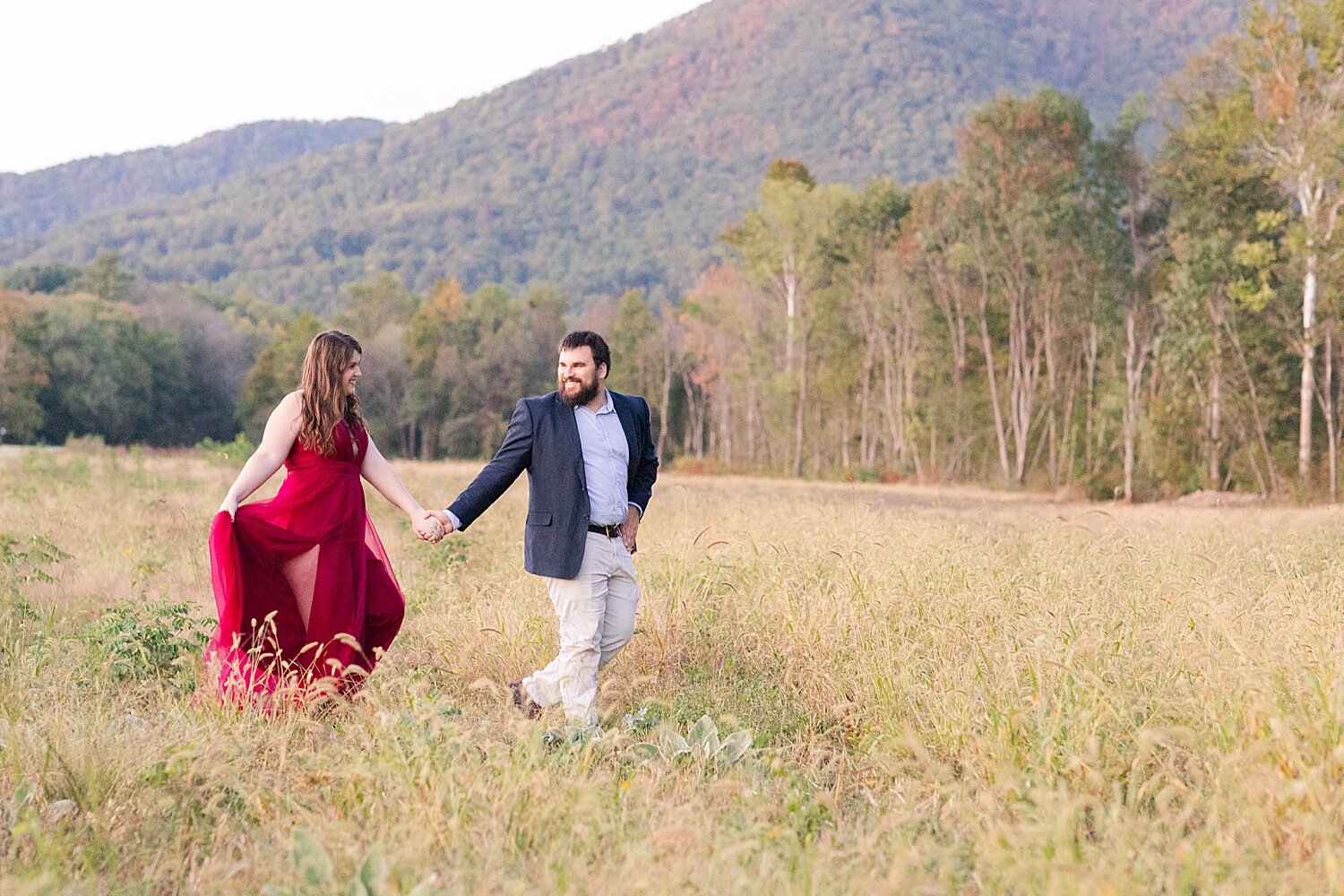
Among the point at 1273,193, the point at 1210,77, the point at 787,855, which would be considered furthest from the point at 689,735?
the point at 1273,193

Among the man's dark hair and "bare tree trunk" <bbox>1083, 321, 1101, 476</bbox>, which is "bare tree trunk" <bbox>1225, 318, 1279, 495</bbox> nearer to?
"bare tree trunk" <bbox>1083, 321, 1101, 476</bbox>

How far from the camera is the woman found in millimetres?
6500

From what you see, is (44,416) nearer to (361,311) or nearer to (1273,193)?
(361,311)

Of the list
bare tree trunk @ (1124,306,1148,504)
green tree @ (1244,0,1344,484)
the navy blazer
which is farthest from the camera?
bare tree trunk @ (1124,306,1148,504)

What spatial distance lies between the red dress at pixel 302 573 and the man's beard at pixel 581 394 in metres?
1.40

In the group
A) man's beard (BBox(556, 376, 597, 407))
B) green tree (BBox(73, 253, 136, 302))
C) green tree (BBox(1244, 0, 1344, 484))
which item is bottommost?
man's beard (BBox(556, 376, 597, 407))

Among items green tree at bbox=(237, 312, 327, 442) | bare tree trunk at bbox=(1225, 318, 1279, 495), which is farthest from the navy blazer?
green tree at bbox=(237, 312, 327, 442)

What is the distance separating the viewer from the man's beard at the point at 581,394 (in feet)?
20.4

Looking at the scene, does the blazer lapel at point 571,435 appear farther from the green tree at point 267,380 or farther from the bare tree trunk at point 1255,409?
the green tree at point 267,380

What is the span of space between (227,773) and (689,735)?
200 centimetres

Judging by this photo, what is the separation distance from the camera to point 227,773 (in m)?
4.71

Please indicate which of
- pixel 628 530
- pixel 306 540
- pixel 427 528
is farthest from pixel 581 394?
pixel 306 540

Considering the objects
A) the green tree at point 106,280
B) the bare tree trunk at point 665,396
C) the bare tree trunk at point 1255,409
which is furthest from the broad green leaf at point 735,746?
the green tree at point 106,280

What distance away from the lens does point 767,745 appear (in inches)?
238
